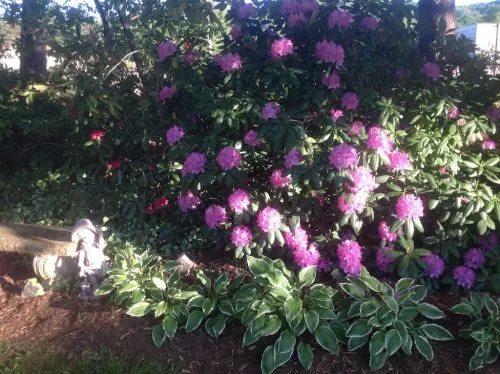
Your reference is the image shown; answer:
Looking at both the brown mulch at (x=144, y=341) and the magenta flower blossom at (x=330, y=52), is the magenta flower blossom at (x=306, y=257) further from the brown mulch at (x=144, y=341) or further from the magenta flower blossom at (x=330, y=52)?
the magenta flower blossom at (x=330, y=52)

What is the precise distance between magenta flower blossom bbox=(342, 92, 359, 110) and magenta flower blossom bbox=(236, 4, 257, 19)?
2.98 ft

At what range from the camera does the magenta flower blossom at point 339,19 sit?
363cm

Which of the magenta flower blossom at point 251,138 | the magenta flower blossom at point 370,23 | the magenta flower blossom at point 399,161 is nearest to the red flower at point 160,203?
the magenta flower blossom at point 251,138

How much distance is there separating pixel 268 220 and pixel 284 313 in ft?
2.17

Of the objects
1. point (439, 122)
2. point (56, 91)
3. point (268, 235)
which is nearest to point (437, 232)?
point (439, 122)

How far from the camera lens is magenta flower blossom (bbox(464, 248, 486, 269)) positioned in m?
3.52

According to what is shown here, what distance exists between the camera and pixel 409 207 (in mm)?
3342

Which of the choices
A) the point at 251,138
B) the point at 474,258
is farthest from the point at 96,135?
the point at 474,258

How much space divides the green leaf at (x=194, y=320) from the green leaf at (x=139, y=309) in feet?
0.92

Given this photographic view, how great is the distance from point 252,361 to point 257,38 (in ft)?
7.38

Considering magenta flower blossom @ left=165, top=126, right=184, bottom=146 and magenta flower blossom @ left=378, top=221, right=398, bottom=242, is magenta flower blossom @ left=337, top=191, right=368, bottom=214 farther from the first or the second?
magenta flower blossom @ left=165, top=126, right=184, bottom=146

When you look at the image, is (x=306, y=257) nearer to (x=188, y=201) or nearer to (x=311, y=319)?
(x=311, y=319)

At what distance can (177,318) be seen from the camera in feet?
10.7

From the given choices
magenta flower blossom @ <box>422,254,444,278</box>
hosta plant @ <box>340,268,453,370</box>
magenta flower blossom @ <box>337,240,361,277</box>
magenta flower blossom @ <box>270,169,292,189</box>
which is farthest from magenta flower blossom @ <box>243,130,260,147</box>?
magenta flower blossom @ <box>422,254,444,278</box>
